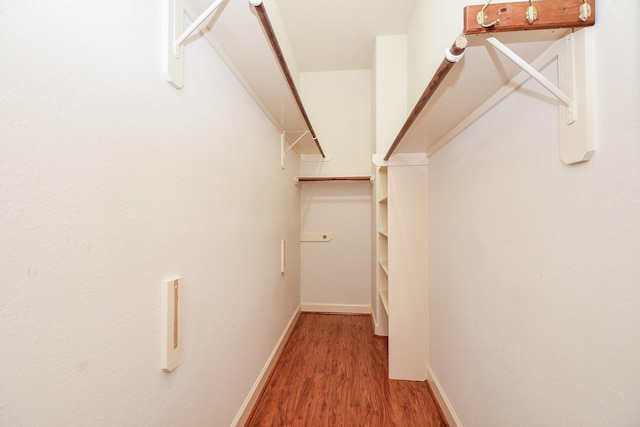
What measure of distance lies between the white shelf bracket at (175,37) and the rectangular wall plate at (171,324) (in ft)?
2.27

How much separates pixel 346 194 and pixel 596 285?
2689 millimetres

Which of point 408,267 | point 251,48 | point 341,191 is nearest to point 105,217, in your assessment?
point 251,48

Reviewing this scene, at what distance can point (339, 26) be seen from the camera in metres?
2.44

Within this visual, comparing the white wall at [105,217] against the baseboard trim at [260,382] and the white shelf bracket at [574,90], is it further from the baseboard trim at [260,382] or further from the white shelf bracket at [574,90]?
the white shelf bracket at [574,90]

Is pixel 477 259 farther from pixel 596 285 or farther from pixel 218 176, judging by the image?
pixel 218 176

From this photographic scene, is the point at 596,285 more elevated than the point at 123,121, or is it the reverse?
the point at 123,121

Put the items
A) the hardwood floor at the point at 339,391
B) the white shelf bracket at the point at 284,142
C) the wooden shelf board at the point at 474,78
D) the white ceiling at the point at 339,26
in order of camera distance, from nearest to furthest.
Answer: the wooden shelf board at the point at 474,78 < the hardwood floor at the point at 339,391 < the white ceiling at the point at 339,26 < the white shelf bracket at the point at 284,142

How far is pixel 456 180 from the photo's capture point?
1.41 metres

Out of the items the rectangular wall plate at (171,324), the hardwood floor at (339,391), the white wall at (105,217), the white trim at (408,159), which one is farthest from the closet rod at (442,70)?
the hardwood floor at (339,391)

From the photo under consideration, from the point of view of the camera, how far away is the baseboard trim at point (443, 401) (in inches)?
55.0

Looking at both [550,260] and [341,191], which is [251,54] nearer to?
[550,260]

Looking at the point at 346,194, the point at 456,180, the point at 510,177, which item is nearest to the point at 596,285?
the point at 510,177

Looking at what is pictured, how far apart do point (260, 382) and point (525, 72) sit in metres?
2.15

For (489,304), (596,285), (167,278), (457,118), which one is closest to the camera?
(596,285)
